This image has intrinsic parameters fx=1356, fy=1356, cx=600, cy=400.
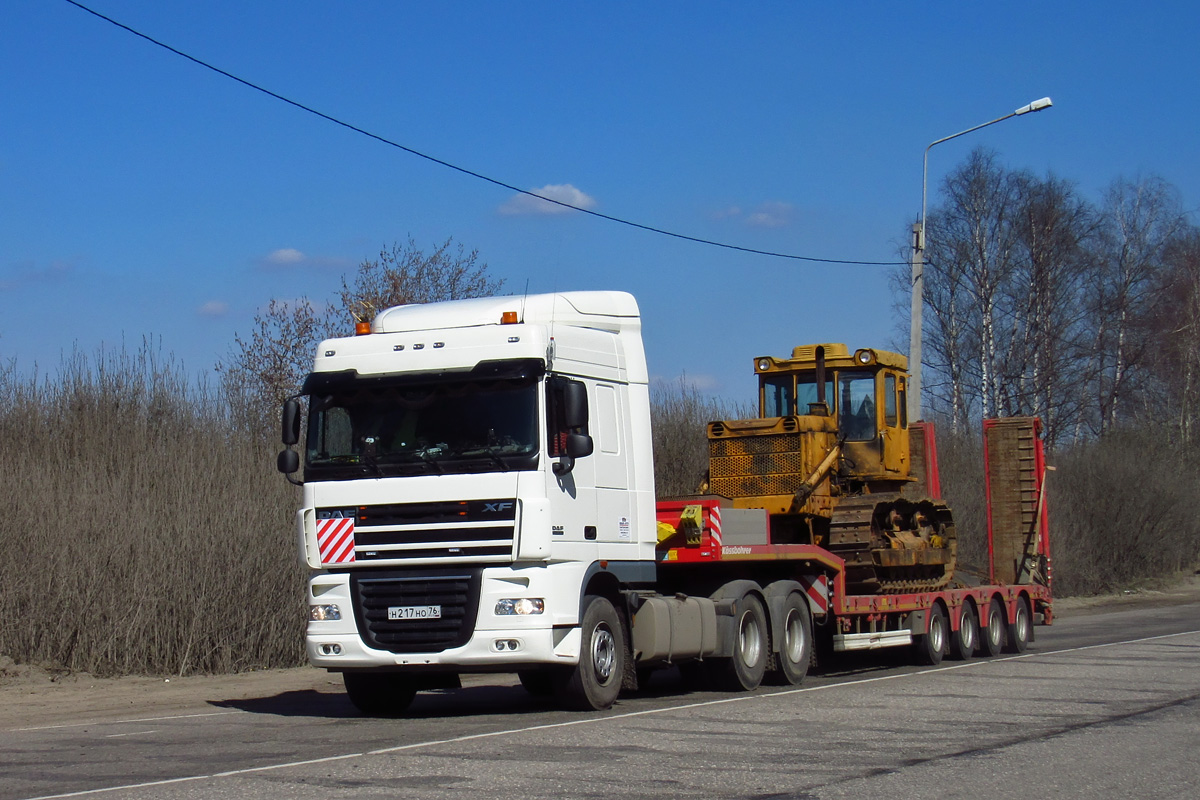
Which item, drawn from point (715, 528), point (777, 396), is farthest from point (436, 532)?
point (777, 396)

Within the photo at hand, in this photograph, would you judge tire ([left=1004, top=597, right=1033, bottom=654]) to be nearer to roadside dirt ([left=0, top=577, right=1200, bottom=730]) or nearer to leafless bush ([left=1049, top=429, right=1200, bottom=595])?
roadside dirt ([left=0, top=577, right=1200, bottom=730])

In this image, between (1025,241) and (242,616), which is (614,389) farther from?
(1025,241)

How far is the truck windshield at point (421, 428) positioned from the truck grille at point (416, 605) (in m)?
0.89

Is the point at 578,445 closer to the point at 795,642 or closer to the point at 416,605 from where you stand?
the point at 416,605

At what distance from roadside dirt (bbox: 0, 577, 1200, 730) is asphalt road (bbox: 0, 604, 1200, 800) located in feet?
2.18

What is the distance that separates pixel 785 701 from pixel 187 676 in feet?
30.2

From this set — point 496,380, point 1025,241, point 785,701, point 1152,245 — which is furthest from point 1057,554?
point 496,380

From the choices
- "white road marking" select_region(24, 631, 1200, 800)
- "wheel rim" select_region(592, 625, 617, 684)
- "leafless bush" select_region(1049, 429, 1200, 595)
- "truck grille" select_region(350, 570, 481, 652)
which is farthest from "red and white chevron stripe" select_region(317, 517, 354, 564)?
"leafless bush" select_region(1049, 429, 1200, 595)

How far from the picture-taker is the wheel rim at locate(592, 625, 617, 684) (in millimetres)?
11812

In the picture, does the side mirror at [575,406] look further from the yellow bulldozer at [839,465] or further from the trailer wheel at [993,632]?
the trailer wheel at [993,632]

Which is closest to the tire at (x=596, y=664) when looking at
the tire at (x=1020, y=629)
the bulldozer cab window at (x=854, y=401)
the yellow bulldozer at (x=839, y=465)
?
the yellow bulldozer at (x=839, y=465)

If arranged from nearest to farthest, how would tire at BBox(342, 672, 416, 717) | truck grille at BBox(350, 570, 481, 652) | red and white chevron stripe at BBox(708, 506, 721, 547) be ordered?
1. truck grille at BBox(350, 570, 481, 652)
2. tire at BBox(342, 672, 416, 717)
3. red and white chevron stripe at BBox(708, 506, 721, 547)

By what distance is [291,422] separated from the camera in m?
11.8

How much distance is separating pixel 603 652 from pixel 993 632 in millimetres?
9638
